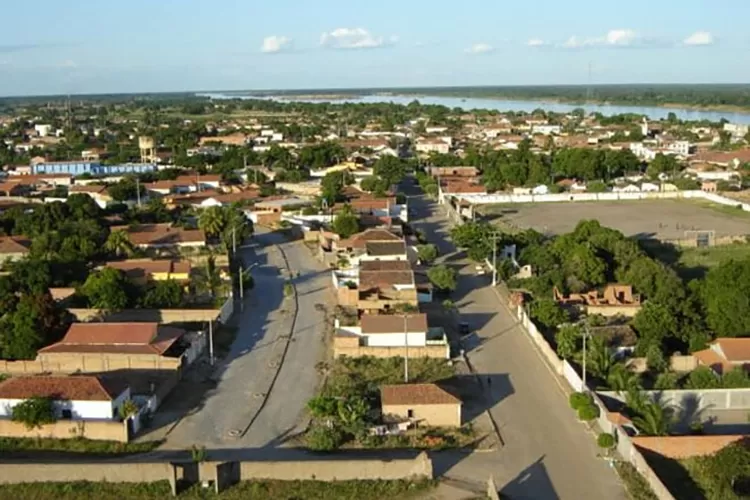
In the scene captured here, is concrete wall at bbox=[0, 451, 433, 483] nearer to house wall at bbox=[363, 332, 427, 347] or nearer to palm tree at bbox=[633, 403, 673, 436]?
palm tree at bbox=[633, 403, 673, 436]

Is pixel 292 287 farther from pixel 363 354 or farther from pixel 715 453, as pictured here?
pixel 715 453

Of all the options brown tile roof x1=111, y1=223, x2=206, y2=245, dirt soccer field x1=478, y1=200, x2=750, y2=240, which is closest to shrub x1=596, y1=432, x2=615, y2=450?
brown tile roof x1=111, y1=223, x2=206, y2=245

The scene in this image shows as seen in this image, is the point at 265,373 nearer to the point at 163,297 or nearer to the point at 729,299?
the point at 163,297

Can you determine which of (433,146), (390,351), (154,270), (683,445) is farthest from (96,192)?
(683,445)

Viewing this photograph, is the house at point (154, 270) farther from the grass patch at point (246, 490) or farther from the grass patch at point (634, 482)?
the grass patch at point (634, 482)

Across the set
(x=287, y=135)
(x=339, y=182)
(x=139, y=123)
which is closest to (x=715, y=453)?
(x=339, y=182)
